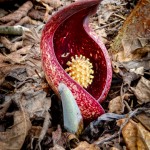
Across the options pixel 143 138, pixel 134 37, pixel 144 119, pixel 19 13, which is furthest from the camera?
pixel 19 13

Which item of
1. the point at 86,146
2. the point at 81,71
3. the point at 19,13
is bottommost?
the point at 86,146

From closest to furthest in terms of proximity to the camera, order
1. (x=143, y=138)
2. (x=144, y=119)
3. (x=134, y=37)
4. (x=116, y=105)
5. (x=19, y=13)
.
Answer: (x=143, y=138)
(x=144, y=119)
(x=116, y=105)
(x=134, y=37)
(x=19, y=13)

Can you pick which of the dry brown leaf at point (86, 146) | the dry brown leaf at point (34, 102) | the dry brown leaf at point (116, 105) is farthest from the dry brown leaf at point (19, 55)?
the dry brown leaf at point (86, 146)

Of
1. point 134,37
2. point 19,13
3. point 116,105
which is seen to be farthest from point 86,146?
point 19,13

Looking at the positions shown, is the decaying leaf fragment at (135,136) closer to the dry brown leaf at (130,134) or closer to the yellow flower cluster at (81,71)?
the dry brown leaf at (130,134)

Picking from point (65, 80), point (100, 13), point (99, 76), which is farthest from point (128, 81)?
point (100, 13)

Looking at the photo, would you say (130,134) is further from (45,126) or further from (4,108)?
(4,108)

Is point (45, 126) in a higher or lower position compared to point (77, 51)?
lower

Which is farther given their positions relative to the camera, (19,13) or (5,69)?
(19,13)
